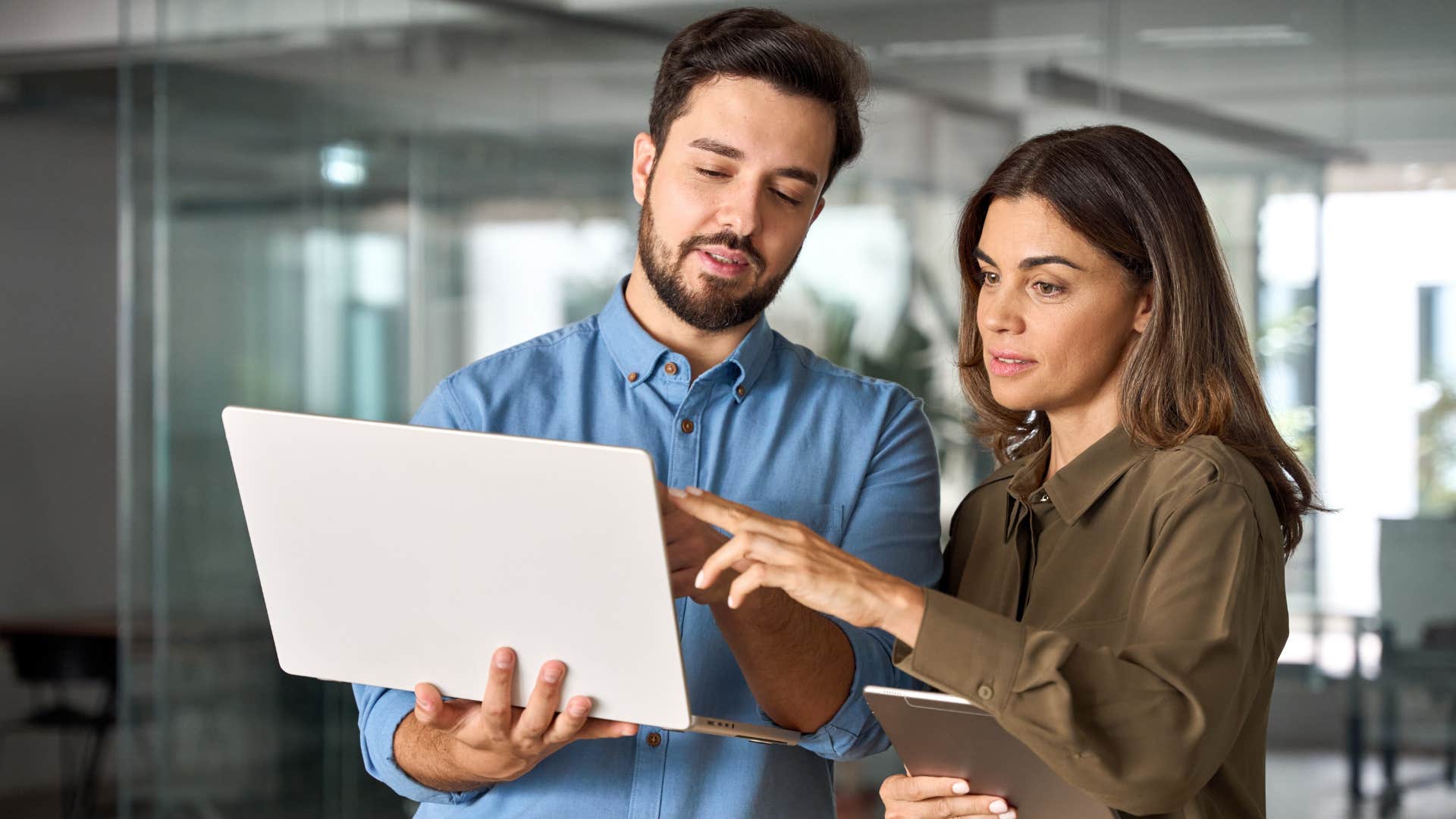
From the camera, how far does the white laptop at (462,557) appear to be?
1.21 m

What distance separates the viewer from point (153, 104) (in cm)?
442

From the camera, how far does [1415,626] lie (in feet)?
12.3

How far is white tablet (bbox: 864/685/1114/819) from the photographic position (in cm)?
134

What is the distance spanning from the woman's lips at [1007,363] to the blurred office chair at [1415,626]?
2.53 meters

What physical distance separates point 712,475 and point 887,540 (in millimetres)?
A: 214

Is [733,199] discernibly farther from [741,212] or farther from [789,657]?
[789,657]

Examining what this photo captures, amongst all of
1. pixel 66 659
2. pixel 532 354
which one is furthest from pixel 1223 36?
pixel 66 659

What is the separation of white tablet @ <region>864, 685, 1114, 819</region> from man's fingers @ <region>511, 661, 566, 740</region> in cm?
28

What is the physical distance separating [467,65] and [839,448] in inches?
118

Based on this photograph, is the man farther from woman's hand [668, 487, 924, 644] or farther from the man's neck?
woman's hand [668, 487, 924, 644]

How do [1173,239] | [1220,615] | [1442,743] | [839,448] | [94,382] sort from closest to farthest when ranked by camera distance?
1. [1220,615]
2. [1173,239]
3. [839,448]
4. [1442,743]
5. [94,382]

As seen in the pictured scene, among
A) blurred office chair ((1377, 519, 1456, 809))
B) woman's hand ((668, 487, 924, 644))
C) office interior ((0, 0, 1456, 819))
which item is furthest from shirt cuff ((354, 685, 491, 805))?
blurred office chair ((1377, 519, 1456, 809))

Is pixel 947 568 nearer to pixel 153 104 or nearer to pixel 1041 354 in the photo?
pixel 1041 354

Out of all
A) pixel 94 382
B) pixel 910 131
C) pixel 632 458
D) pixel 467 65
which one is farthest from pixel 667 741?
pixel 94 382
